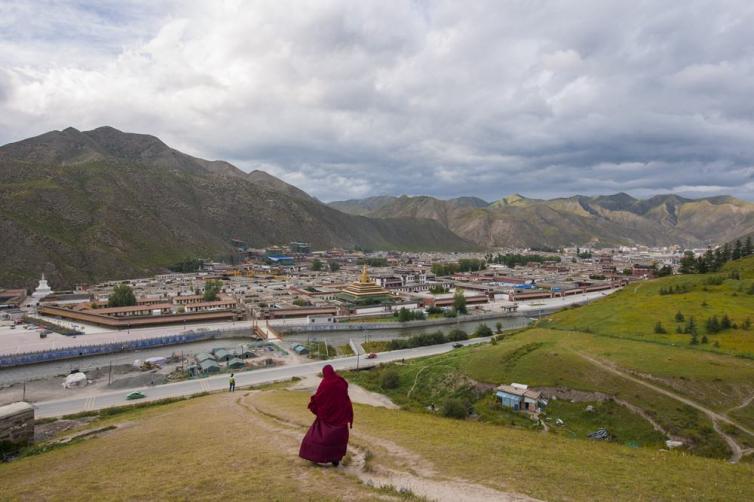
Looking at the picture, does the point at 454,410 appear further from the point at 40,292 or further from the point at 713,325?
the point at 40,292

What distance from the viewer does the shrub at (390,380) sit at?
3372 cm

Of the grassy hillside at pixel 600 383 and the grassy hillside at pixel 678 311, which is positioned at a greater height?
the grassy hillside at pixel 678 311

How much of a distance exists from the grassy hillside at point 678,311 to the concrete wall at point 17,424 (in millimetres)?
→ 41323

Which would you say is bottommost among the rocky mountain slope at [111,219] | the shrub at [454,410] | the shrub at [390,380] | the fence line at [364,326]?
the fence line at [364,326]

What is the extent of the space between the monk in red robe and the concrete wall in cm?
1440

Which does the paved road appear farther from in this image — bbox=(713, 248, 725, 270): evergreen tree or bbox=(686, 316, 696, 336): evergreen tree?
bbox=(713, 248, 725, 270): evergreen tree

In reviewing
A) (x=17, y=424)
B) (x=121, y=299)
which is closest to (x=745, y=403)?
(x=17, y=424)

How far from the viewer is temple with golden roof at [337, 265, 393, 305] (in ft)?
252

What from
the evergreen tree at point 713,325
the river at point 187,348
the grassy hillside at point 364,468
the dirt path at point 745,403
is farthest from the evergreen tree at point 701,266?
the grassy hillside at point 364,468

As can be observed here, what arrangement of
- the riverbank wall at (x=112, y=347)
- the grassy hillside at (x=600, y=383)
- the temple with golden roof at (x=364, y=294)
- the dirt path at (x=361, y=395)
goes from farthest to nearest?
1. the temple with golden roof at (x=364, y=294)
2. the riverbank wall at (x=112, y=347)
3. the dirt path at (x=361, y=395)
4. the grassy hillside at (x=600, y=383)

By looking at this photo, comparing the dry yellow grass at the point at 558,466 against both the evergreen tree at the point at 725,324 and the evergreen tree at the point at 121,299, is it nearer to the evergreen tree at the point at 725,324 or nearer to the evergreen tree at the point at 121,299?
the evergreen tree at the point at 725,324

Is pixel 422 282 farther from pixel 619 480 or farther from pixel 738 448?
pixel 619 480

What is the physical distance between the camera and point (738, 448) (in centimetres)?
2052

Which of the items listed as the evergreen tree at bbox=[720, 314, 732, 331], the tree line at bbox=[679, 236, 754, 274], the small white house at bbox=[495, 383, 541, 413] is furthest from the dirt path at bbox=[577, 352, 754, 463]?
the tree line at bbox=[679, 236, 754, 274]
